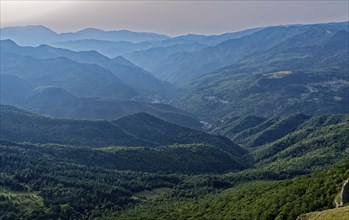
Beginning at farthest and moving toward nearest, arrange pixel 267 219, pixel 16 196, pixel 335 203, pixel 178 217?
pixel 16 196
pixel 178 217
pixel 267 219
pixel 335 203

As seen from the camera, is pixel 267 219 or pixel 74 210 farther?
pixel 74 210

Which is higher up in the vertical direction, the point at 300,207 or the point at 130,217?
the point at 300,207

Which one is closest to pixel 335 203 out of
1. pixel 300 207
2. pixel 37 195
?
pixel 300 207

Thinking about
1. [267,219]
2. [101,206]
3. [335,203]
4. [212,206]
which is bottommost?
[101,206]

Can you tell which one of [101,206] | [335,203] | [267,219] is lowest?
[101,206]

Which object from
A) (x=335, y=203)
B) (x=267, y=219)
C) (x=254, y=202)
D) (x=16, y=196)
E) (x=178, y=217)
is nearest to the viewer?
(x=335, y=203)

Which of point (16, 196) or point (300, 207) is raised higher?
point (300, 207)

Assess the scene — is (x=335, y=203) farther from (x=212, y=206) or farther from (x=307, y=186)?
(x=212, y=206)

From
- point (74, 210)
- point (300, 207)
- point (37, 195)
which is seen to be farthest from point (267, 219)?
point (37, 195)

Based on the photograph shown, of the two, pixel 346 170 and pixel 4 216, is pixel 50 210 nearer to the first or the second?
pixel 4 216
